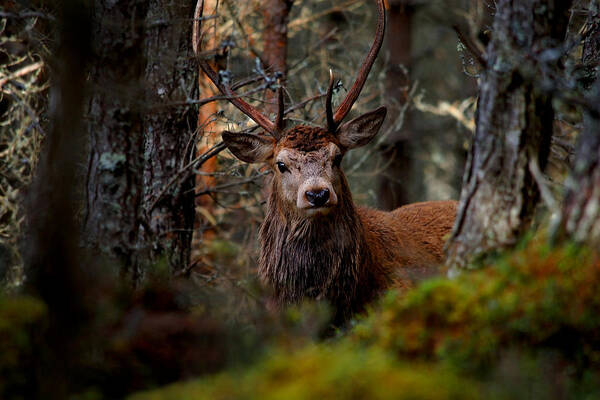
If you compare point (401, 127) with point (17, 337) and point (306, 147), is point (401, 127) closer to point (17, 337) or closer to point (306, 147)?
point (306, 147)

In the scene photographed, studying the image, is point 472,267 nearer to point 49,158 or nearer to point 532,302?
point 532,302

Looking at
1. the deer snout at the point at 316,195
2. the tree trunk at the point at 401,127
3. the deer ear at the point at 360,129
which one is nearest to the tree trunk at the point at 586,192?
the deer snout at the point at 316,195

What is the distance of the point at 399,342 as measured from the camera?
2955 mm

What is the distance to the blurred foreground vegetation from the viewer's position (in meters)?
2.60

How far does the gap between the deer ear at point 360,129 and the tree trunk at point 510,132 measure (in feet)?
9.18

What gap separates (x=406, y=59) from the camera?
44.9 feet

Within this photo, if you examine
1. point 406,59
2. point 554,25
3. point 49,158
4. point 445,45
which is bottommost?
point 49,158

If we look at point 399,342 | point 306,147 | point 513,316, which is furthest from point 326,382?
point 306,147

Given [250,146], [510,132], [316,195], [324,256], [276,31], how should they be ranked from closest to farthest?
[510,132], [316,195], [324,256], [250,146], [276,31]

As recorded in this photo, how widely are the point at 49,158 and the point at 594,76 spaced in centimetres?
454

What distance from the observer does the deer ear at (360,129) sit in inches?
249

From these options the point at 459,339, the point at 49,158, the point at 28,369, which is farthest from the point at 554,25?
the point at 28,369

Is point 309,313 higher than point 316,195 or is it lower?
lower

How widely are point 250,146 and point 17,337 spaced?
3.71 metres
